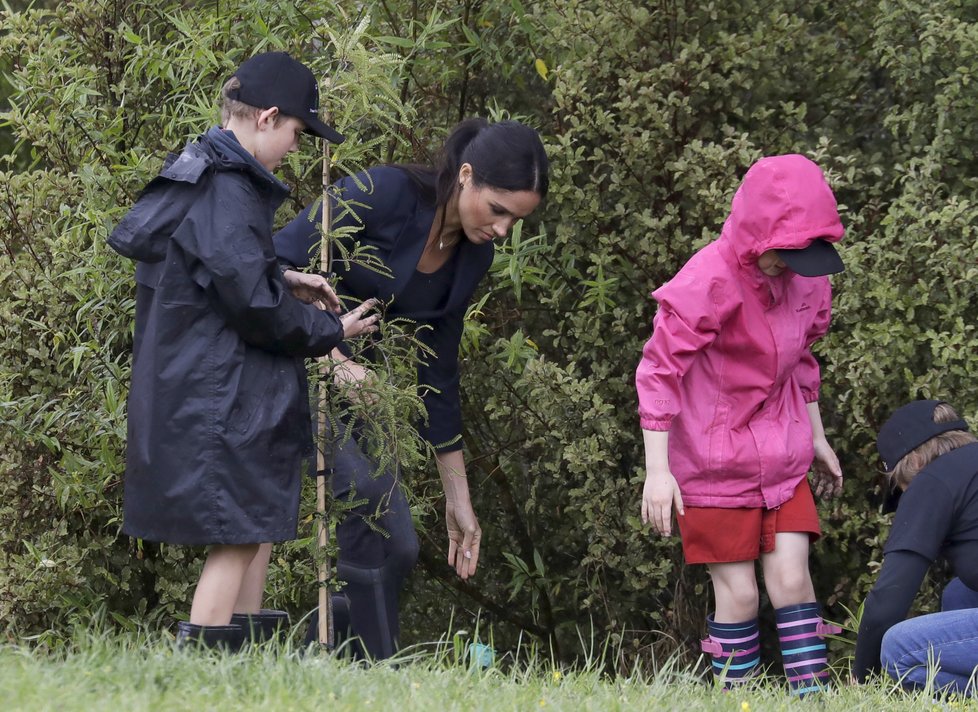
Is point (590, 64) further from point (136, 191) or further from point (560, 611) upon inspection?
point (560, 611)

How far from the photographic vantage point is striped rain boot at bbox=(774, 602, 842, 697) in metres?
4.25

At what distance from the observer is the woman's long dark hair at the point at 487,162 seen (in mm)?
4129

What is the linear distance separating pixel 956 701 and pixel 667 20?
2960 millimetres

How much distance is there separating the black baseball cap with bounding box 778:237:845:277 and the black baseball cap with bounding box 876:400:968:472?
24.5 inches

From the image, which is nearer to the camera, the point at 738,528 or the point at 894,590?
the point at 894,590

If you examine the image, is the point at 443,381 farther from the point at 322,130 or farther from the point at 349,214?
the point at 322,130

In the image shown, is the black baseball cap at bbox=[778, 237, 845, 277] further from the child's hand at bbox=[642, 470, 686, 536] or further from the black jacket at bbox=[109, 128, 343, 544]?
the black jacket at bbox=[109, 128, 343, 544]

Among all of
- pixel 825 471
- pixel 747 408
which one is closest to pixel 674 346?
pixel 747 408

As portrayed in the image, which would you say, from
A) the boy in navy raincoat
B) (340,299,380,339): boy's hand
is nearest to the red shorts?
(340,299,380,339): boy's hand

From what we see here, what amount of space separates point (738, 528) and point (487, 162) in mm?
1426

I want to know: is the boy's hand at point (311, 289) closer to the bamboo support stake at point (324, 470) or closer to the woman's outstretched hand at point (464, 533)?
the bamboo support stake at point (324, 470)

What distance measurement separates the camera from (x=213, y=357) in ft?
11.7

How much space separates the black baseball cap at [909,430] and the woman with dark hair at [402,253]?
1.40 metres

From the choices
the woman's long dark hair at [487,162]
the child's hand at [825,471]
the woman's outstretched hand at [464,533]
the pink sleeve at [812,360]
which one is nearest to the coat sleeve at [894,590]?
the child's hand at [825,471]
